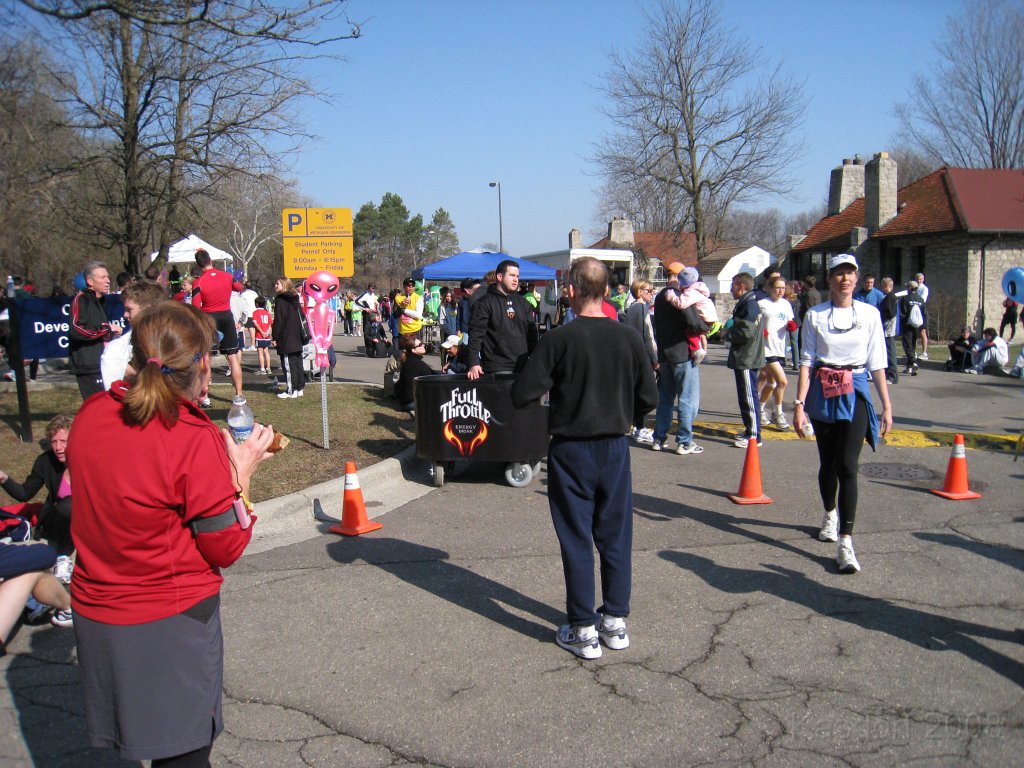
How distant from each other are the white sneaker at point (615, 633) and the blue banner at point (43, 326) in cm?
787

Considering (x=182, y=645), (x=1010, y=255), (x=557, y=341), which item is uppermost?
(x=1010, y=255)

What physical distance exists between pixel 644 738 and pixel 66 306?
901 cm

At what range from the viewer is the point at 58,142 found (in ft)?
44.7

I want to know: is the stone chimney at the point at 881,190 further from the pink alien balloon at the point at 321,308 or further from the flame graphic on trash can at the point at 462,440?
the flame graphic on trash can at the point at 462,440

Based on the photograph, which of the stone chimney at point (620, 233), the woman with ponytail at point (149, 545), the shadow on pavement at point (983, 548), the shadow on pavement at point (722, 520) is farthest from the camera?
the stone chimney at point (620, 233)

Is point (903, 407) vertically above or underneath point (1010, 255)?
underneath

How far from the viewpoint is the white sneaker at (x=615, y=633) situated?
4.23 metres

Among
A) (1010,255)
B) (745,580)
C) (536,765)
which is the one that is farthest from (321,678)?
(1010,255)

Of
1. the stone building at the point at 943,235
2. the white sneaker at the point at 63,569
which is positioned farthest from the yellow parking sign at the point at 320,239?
the stone building at the point at 943,235

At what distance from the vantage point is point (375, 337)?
2250cm

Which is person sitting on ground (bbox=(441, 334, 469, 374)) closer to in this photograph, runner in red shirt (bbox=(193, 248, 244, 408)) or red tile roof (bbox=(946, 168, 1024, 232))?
runner in red shirt (bbox=(193, 248, 244, 408))

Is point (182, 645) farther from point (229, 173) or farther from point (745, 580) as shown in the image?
point (229, 173)

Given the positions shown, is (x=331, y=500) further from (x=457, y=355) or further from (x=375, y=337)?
(x=375, y=337)

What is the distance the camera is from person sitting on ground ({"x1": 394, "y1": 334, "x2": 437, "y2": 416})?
417 inches
